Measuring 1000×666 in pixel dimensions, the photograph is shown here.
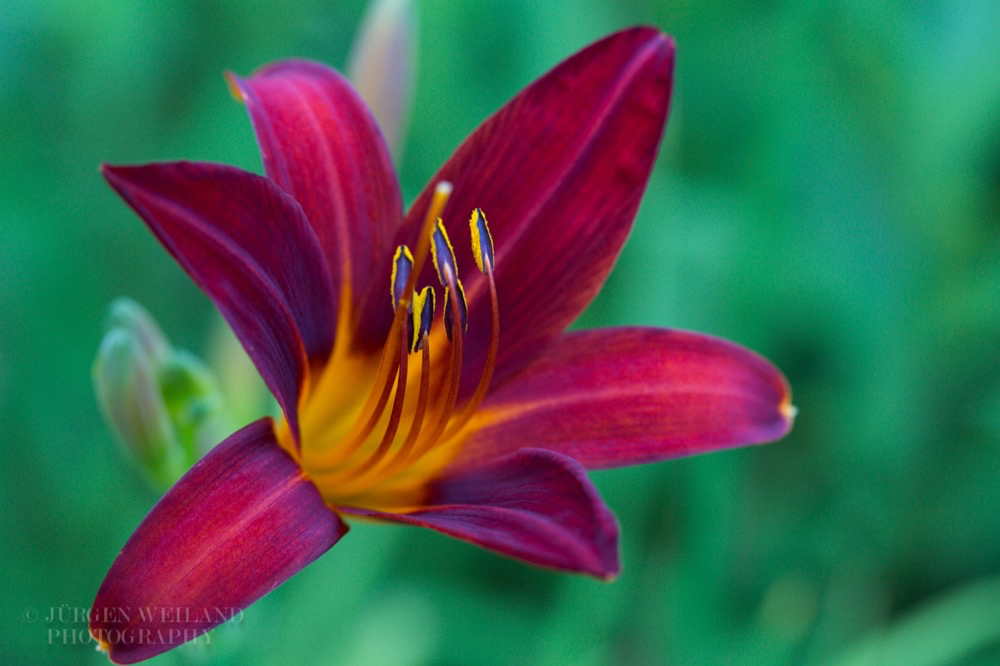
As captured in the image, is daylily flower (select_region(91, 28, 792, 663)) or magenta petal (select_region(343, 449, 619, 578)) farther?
daylily flower (select_region(91, 28, 792, 663))

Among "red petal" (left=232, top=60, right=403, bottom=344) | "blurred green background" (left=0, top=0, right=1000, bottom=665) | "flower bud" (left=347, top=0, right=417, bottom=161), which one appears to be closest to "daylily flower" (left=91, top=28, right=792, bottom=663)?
"red petal" (left=232, top=60, right=403, bottom=344)

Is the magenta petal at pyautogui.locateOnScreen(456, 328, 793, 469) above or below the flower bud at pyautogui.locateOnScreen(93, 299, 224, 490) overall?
above

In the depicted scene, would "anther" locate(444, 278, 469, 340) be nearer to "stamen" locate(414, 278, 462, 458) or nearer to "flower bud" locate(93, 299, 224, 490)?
"stamen" locate(414, 278, 462, 458)

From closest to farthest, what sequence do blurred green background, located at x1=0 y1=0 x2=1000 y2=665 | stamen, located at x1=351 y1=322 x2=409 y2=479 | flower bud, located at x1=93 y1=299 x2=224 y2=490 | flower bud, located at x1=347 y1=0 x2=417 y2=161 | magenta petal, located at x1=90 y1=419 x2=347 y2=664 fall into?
magenta petal, located at x1=90 y1=419 x2=347 y2=664 < stamen, located at x1=351 y1=322 x2=409 y2=479 < flower bud, located at x1=93 y1=299 x2=224 y2=490 < flower bud, located at x1=347 y1=0 x2=417 y2=161 < blurred green background, located at x1=0 y1=0 x2=1000 y2=665

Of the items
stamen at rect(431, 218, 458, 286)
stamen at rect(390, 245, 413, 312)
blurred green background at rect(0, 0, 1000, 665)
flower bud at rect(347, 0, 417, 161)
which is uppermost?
flower bud at rect(347, 0, 417, 161)

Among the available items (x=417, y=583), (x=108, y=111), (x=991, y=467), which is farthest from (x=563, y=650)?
(x=108, y=111)

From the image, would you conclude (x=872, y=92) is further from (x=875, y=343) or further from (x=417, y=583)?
(x=417, y=583)

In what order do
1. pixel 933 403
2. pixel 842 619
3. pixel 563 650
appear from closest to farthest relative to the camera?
1. pixel 563 650
2. pixel 842 619
3. pixel 933 403
